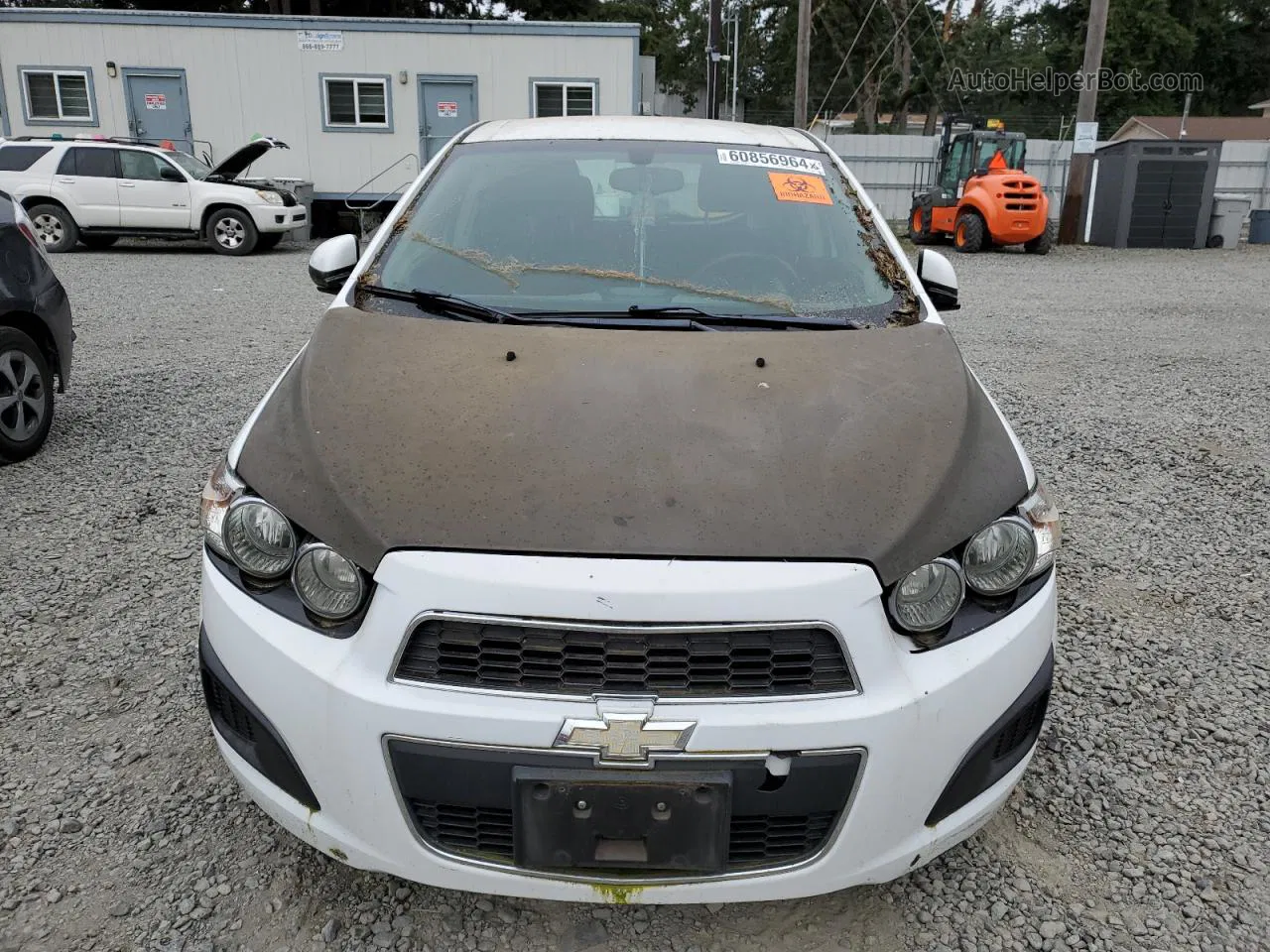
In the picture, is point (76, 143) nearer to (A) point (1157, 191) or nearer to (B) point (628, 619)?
(B) point (628, 619)

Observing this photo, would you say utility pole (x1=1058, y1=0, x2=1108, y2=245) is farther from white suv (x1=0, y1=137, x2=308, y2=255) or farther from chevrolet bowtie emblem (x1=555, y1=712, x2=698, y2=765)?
chevrolet bowtie emblem (x1=555, y1=712, x2=698, y2=765)

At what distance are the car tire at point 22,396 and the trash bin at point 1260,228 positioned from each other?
74.5 ft

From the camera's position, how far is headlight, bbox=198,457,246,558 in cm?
200

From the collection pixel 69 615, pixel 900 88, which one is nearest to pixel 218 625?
pixel 69 615

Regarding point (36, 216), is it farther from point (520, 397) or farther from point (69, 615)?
point (520, 397)

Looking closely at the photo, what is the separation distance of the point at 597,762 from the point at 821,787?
0.39 m

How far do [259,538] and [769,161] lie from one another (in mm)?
2167

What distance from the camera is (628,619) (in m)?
1.66

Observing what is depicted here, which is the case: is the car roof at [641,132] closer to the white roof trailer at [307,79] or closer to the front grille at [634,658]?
the front grille at [634,658]

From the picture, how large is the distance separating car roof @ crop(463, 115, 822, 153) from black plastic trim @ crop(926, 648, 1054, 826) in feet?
6.99

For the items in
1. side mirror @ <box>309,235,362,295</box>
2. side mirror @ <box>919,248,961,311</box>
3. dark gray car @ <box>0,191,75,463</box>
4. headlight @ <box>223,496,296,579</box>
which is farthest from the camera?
dark gray car @ <box>0,191,75,463</box>

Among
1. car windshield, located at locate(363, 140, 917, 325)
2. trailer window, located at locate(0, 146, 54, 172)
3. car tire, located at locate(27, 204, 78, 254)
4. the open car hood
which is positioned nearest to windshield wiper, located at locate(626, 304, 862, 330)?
car windshield, located at locate(363, 140, 917, 325)

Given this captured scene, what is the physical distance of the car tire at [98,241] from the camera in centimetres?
1484

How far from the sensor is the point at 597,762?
1666mm
